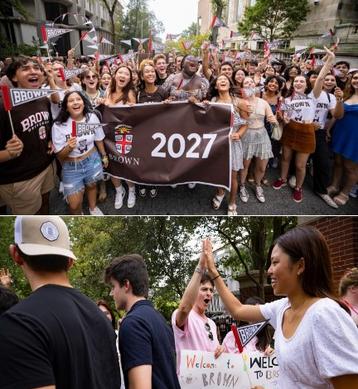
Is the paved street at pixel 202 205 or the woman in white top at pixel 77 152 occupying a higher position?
the woman in white top at pixel 77 152

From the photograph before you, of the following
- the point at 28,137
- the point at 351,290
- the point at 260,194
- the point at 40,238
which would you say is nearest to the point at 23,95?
the point at 28,137

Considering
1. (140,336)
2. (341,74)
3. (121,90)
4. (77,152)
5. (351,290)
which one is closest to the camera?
(140,336)

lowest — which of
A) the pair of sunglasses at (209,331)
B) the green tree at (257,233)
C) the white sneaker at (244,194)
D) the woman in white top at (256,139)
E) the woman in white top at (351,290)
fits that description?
the green tree at (257,233)

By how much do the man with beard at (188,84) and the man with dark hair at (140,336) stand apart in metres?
2.41

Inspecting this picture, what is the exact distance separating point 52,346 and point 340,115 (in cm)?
342

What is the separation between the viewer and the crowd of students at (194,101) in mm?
2537

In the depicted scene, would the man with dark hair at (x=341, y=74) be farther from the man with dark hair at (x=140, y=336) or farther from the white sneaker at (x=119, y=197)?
the man with dark hair at (x=140, y=336)

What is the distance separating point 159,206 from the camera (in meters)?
3.15

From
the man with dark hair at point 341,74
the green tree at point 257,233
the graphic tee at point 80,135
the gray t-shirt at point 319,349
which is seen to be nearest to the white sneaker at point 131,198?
the graphic tee at point 80,135

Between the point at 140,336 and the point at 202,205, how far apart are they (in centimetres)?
165

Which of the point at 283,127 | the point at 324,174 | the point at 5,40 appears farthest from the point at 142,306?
the point at 283,127

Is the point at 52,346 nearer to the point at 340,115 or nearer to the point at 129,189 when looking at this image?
the point at 129,189

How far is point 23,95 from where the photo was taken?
238 centimetres

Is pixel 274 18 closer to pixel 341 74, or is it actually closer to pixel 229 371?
pixel 341 74
